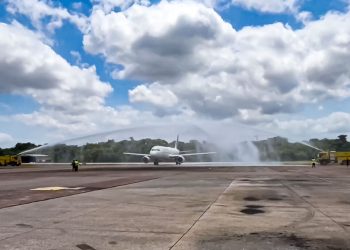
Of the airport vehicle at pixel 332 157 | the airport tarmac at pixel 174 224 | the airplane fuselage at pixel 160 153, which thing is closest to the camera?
the airport tarmac at pixel 174 224

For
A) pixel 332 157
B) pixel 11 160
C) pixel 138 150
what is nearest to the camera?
pixel 332 157

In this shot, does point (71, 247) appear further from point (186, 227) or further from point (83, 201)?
point (83, 201)

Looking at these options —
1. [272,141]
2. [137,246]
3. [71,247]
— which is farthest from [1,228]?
[272,141]

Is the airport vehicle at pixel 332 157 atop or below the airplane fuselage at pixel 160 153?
below

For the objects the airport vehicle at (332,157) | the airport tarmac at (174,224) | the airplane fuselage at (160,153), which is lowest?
the airport tarmac at (174,224)

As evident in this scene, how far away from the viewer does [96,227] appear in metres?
10.9

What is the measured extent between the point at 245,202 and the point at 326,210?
136 inches

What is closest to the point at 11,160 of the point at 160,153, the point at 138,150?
the point at 160,153

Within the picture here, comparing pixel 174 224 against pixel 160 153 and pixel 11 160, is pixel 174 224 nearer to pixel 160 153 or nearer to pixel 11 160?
pixel 160 153

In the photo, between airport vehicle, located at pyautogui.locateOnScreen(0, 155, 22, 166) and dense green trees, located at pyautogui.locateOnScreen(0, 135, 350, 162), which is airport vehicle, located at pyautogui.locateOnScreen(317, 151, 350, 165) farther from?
airport vehicle, located at pyautogui.locateOnScreen(0, 155, 22, 166)

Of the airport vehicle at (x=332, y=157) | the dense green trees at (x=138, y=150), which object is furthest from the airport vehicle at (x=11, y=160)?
the airport vehicle at (x=332, y=157)

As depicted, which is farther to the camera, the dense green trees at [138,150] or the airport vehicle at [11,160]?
the dense green trees at [138,150]

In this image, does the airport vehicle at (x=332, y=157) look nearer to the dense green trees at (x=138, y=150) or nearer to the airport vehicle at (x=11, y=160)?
the dense green trees at (x=138, y=150)

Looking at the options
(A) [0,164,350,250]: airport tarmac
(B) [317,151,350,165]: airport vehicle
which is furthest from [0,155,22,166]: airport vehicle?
(A) [0,164,350,250]: airport tarmac
